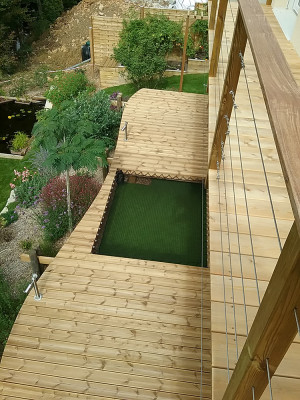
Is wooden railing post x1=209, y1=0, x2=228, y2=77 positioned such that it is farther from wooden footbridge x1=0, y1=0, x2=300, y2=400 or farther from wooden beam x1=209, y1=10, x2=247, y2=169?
wooden beam x1=209, y1=10, x2=247, y2=169

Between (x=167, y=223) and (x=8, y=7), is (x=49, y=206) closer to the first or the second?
(x=167, y=223)

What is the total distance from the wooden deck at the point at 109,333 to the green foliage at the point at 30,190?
2030 mm

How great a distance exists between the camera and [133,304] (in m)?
3.51

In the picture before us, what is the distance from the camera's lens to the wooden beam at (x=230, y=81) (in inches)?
90.4

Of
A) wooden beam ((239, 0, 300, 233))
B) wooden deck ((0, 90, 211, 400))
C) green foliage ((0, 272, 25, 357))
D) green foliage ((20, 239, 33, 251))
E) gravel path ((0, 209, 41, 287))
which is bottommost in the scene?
gravel path ((0, 209, 41, 287))

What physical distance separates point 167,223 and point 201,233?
0.46 metres

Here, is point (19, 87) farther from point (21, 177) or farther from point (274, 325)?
point (274, 325)

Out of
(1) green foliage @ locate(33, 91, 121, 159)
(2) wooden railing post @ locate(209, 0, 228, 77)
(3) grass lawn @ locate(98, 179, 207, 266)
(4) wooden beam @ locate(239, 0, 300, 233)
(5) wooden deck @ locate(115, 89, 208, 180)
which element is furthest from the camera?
(5) wooden deck @ locate(115, 89, 208, 180)

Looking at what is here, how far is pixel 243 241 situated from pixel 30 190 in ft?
15.0

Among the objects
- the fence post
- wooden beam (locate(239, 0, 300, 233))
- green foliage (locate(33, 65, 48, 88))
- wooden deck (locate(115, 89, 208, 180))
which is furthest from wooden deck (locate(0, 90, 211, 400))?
green foliage (locate(33, 65, 48, 88))

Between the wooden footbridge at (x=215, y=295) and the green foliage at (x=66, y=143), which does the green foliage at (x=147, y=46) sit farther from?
the green foliage at (x=66, y=143)

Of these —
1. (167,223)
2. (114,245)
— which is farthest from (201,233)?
(114,245)

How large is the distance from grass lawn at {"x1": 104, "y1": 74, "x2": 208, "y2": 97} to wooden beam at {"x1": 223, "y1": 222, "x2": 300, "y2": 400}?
8.59 metres

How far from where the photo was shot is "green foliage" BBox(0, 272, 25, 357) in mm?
3668
